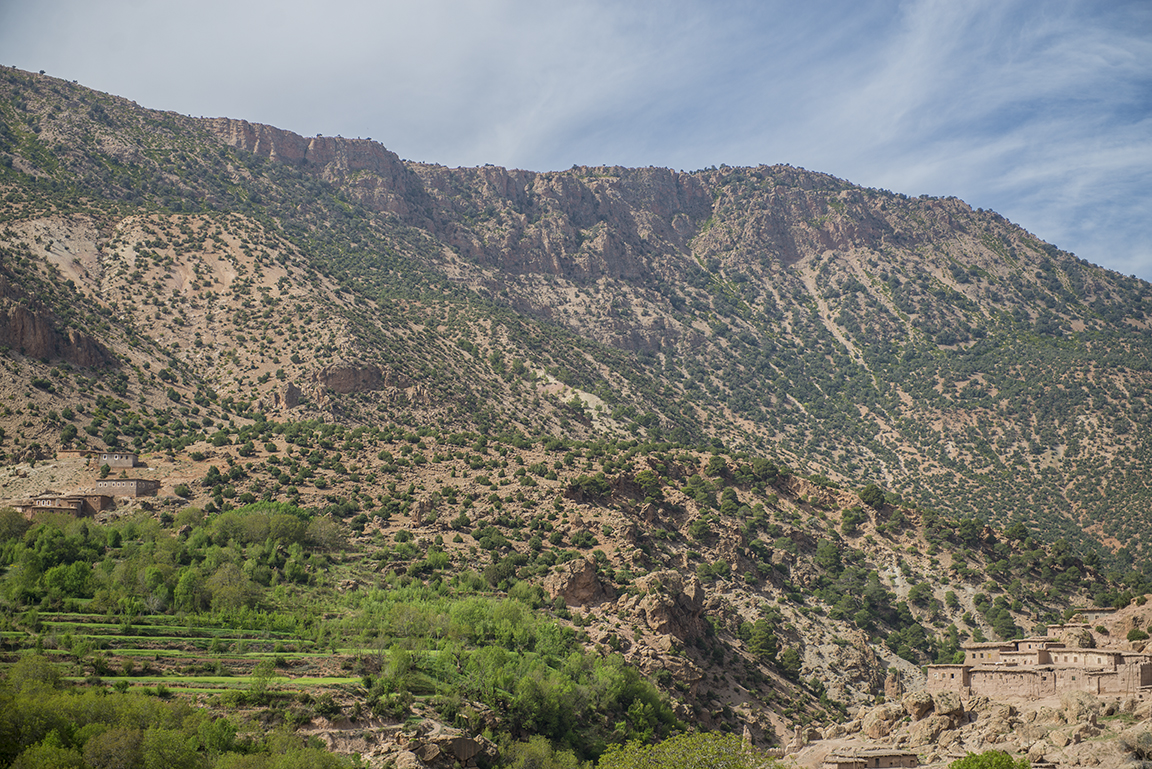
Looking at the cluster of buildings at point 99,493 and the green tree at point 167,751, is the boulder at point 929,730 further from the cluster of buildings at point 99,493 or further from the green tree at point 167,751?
the cluster of buildings at point 99,493

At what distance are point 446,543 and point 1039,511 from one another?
264 ft

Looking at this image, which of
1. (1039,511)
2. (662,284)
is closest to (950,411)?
(1039,511)

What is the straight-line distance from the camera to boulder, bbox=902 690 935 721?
4256 cm

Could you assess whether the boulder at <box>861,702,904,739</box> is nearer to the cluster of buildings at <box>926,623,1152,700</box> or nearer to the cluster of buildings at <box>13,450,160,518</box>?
the cluster of buildings at <box>926,623,1152,700</box>

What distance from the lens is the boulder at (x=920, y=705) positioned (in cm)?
4256

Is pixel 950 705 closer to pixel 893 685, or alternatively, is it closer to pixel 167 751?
pixel 893 685

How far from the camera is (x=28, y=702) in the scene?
3341 cm

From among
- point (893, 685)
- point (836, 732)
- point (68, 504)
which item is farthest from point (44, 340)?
point (893, 685)

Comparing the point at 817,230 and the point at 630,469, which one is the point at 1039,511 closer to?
the point at 630,469

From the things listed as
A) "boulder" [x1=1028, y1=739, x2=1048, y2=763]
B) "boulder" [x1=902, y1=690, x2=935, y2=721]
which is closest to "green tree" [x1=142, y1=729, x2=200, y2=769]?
"boulder" [x1=1028, y1=739, x2=1048, y2=763]

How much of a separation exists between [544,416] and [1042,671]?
75967mm

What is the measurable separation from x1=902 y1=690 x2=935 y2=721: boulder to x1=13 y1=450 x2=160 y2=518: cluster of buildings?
182ft

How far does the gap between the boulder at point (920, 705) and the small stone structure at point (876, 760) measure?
Result: 520 cm

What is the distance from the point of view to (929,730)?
132 ft
